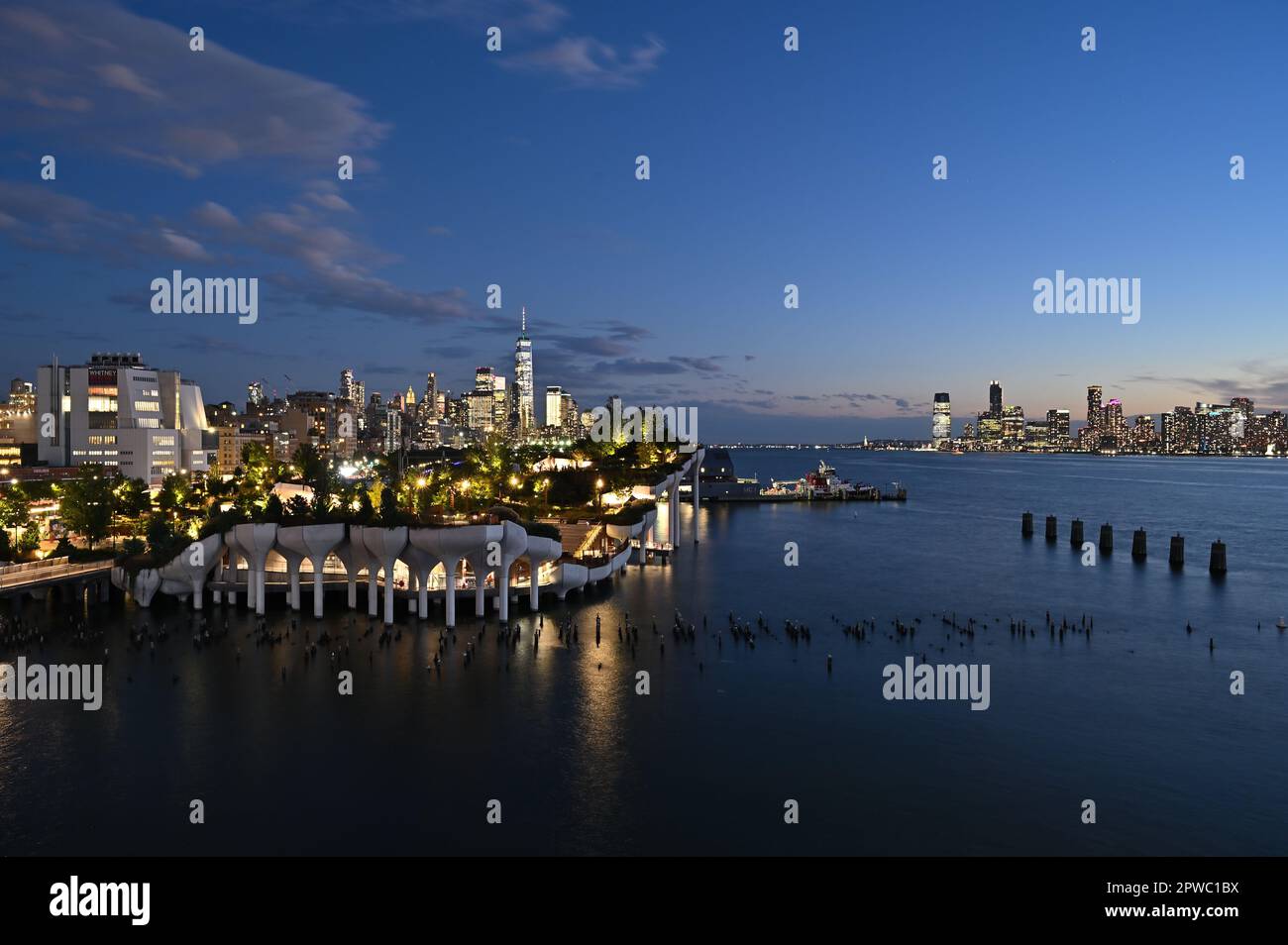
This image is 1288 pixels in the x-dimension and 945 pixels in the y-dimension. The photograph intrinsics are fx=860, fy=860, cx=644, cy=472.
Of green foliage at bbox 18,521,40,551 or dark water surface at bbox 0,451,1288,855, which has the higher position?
green foliage at bbox 18,521,40,551

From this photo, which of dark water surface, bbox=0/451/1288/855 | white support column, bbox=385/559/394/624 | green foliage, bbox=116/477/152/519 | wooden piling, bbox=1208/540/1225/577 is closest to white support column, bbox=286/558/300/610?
dark water surface, bbox=0/451/1288/855

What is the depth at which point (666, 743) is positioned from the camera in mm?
30797

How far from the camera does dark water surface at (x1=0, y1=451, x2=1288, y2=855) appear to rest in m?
24.0

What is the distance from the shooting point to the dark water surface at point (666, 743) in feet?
78.6

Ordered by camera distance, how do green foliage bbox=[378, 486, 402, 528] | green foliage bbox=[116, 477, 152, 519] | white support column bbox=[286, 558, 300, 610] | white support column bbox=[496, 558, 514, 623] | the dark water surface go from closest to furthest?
the dark water surface, green foliage bbox=[378, 486, 402, 528], white support column bbox=[496, 558, 514, 623], white support column bbox=[286, 558, 300, 610], green foliage bbox=[116, 477, 152, 519]

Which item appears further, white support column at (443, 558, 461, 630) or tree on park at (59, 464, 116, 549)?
tree on park at (59, 464, 116, 549)

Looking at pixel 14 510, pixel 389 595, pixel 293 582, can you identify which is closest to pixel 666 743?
pixel 389 595

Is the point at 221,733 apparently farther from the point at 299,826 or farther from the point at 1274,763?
the point at 1274,763

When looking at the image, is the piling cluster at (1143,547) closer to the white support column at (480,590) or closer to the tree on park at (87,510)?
the white support column at (480,590)

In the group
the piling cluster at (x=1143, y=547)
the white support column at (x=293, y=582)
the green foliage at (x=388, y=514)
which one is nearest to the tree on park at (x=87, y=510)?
the white support column at (x=293, y=582)

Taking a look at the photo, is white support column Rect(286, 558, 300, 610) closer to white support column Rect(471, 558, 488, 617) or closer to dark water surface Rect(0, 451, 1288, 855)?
dark water surface Rect(0, 451, 1288, 855)

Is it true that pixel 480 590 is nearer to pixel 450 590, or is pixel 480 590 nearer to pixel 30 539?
pixel 450 590

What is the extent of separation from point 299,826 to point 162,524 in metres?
44.0
